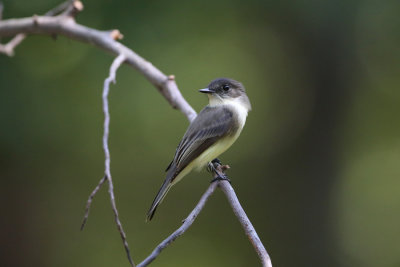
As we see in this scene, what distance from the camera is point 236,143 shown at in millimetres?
7168

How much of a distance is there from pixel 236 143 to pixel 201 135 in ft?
11.0

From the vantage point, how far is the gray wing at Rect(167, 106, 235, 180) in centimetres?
378

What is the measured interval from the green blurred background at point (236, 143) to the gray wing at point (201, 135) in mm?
2633

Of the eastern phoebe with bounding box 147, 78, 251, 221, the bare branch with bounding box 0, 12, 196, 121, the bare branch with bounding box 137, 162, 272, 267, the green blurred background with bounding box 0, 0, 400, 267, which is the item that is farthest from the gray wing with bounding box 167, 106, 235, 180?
the green blurred background with bounding box 0, 0, 400, 267

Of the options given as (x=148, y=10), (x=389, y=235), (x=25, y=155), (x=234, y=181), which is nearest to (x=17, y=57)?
(x=25, y=155)

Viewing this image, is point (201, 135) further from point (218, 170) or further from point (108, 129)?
point (108, 129)

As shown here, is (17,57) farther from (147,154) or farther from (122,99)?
(147,154)

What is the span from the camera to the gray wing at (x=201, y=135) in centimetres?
378

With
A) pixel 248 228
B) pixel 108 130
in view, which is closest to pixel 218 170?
pixel 108 130

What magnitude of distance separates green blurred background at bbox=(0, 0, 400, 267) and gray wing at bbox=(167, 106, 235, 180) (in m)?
2.63

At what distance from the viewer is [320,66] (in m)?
7.55

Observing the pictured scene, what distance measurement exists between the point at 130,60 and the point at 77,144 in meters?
3.21

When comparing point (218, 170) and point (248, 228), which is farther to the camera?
point (218, 170)

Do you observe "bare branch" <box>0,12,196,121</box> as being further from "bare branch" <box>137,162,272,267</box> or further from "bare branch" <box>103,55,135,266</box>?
"bare branch" <box>137,162,272,267</box>
